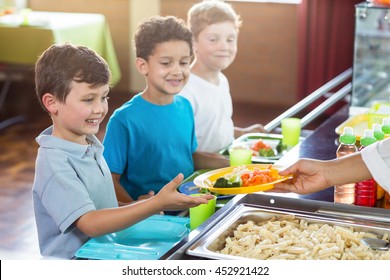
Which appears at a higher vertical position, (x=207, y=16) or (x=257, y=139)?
(x=207, y=16)

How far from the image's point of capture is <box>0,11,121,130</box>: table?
18.5 ft

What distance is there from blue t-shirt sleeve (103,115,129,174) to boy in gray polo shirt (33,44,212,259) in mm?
388

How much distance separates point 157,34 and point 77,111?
0.66m

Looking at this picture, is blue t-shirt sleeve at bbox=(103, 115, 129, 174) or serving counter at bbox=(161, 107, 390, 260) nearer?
serving counter at bbox=(161, 107, 390, 260)

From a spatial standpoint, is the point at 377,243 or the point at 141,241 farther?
the point at 141,241

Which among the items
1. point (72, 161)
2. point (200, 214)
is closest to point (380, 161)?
point (200, 214)

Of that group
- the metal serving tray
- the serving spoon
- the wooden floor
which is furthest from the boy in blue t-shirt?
the wooden floor

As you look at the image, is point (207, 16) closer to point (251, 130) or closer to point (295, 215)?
point (251, 130)

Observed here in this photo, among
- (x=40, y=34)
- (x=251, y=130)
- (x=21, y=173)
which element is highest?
(x=40, y=34)

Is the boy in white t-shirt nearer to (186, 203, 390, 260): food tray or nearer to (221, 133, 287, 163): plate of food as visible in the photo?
(221, 133, 287, 163): plate of food

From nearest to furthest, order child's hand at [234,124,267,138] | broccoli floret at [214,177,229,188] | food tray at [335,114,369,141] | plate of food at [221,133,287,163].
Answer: broccoli floret at [214,177,229,188], plate of food at [221,133,287,163], food tray at [335,114,369,141], child's hand at [234,124,267,138]

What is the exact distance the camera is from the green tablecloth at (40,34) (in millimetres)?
5621

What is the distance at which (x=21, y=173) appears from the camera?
4.69m
